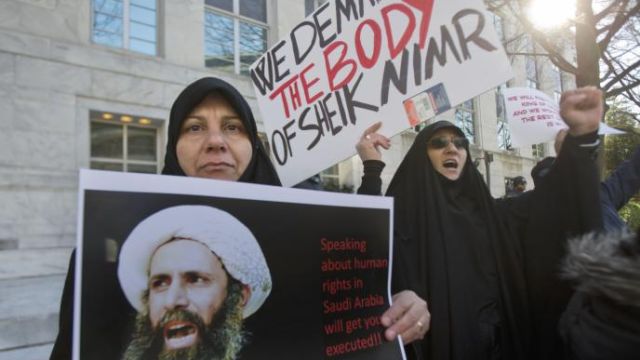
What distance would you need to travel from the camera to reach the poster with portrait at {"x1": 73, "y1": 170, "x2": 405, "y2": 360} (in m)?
0.89

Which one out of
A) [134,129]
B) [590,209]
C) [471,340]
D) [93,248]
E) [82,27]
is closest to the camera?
[93,248]

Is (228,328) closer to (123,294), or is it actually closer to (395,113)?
(123,294)

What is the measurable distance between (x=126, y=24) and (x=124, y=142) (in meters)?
A: 1.87

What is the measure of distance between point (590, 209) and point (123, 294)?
57.8 inches

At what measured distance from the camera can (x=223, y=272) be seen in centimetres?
102

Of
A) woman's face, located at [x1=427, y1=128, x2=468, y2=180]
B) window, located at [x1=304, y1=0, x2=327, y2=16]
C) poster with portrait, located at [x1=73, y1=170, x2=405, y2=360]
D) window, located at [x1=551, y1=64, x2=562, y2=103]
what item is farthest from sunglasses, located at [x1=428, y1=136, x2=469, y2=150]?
window, located at [x1=551, y1=64, x2=562, y2=103]

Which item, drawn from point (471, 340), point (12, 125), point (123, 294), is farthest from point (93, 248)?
point (12, 125)

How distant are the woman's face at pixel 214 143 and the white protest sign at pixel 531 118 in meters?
2.17

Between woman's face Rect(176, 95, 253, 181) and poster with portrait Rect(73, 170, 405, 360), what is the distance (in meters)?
0.39

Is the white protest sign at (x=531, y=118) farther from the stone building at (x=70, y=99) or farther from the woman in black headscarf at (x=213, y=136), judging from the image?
the stone building at (x=70, y=99)

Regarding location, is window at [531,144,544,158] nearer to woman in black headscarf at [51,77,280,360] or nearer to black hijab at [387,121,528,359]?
black hijab at [387,121,528,359]

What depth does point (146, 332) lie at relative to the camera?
92 cm

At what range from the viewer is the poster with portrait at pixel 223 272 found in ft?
2.92

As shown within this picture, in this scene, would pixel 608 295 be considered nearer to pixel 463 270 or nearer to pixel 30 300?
pixel 463 270
